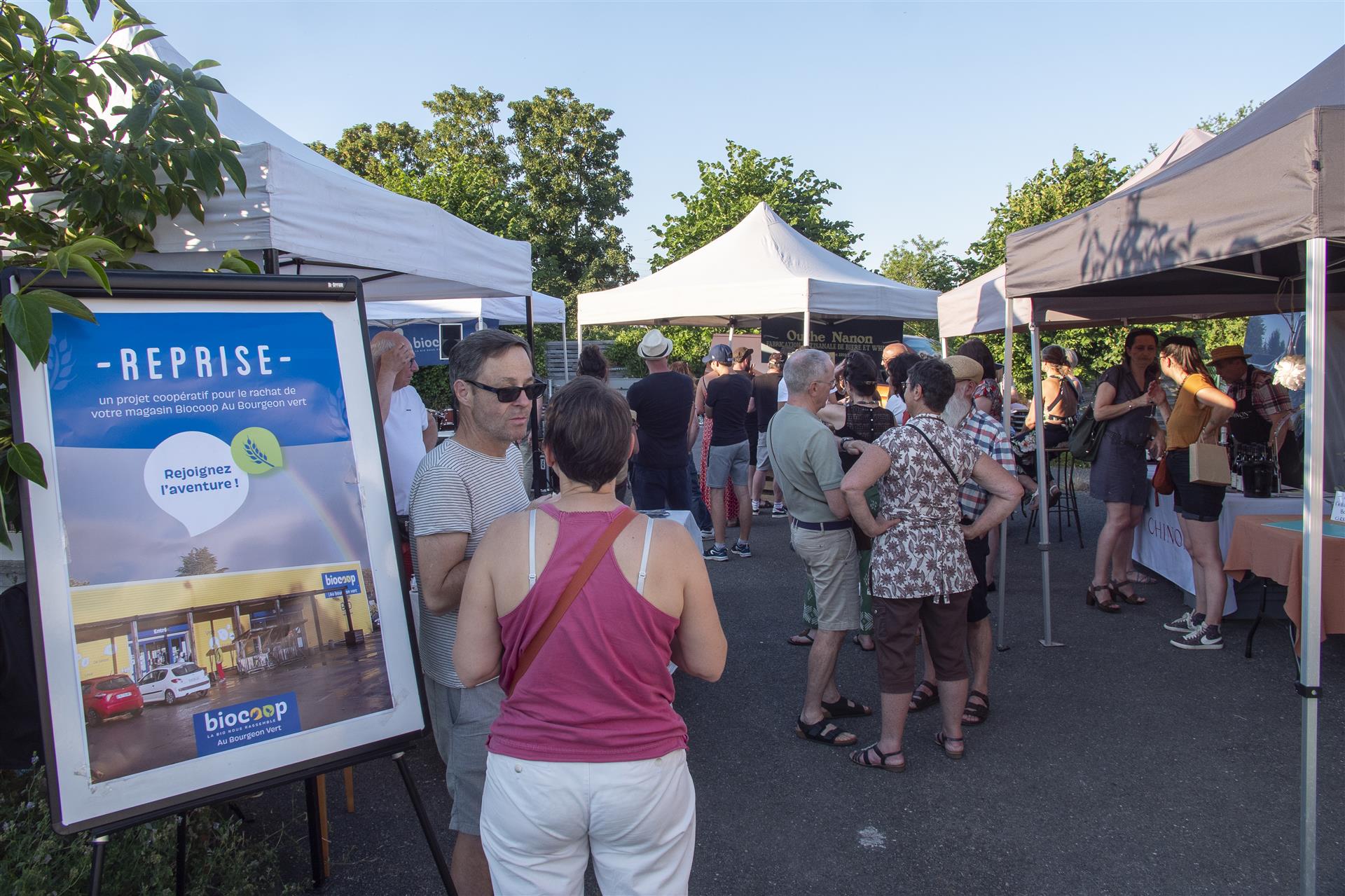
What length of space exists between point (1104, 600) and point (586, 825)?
489cm

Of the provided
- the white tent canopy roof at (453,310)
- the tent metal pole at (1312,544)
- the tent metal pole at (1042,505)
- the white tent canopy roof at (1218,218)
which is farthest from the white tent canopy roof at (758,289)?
the tent metal pole at (1312,544)

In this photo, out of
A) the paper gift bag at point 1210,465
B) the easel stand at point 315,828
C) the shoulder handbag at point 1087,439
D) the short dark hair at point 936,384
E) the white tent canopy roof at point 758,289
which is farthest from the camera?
the white tent canopy roof at point 758,289

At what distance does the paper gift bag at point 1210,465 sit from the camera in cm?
461

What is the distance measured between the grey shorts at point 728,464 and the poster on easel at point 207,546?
5011 mm

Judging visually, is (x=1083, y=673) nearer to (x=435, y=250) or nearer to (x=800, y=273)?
(x=435, y=250)

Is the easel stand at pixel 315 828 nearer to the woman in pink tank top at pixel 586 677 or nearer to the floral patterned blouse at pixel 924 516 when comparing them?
the woman in pink tank top at pixel 586 677

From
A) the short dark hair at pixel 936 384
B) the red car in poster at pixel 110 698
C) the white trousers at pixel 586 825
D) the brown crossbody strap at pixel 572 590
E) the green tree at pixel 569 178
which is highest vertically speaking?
A: the green tree at pixel 569 178

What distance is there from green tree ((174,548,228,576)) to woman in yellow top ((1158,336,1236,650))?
4.75 metres

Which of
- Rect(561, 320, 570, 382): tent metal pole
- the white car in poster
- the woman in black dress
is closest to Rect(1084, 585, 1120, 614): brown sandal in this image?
the woman in black dress

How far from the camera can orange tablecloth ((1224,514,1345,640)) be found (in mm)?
3973

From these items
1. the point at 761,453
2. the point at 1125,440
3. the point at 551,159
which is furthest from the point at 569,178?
the point at 1125,440

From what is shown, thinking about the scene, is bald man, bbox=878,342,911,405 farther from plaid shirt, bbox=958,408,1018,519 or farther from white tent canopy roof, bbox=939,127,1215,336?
plaid shirt, bbox=958,408,1018,519

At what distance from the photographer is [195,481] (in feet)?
6.44

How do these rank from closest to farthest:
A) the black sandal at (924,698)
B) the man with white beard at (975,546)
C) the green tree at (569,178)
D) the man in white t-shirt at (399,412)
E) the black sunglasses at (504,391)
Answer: the black sunglasses at (504,391) < the man in white t-shirt at (399,412) < the man with white beard at (975,546) < the black sandal at (924,698) < the green tree at (569,178)
